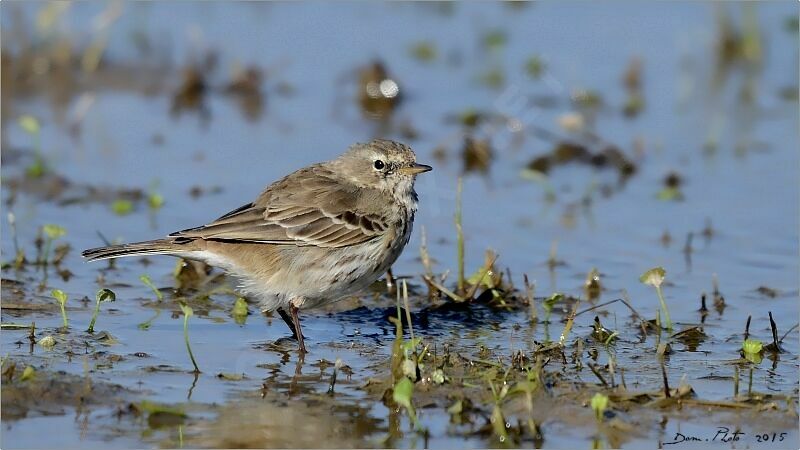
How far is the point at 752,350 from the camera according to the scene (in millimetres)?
7551

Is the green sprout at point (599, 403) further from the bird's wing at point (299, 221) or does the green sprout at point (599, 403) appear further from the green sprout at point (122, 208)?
the green sprout at point (122, 208)

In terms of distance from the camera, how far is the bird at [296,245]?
8047 mm

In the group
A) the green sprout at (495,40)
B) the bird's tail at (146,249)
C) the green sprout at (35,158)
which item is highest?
the green sprout at (495,40)

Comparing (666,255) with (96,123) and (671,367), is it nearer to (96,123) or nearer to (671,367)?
(671,367)

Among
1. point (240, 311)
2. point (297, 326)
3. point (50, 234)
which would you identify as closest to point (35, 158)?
point (50, 234)

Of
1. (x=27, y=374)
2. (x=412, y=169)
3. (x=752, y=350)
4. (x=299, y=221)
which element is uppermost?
(x=412, y=169)

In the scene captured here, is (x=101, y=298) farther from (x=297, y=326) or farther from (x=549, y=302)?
(x=549, y=302)

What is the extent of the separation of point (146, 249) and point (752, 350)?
3713 mm

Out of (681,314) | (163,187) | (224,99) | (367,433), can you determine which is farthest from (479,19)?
(367,433)

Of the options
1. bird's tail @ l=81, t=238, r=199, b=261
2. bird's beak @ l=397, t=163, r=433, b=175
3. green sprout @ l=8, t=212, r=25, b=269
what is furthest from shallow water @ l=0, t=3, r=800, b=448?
bird's beak @ l=397, t=163, r=433, b=175

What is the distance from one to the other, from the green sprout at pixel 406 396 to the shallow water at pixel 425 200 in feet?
0.24

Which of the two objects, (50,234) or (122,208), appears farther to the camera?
(122,208)

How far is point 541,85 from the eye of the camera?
49.7 feet

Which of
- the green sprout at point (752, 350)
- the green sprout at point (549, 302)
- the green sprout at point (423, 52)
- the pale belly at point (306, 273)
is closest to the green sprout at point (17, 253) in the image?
the pale belly at point (306, 273)
